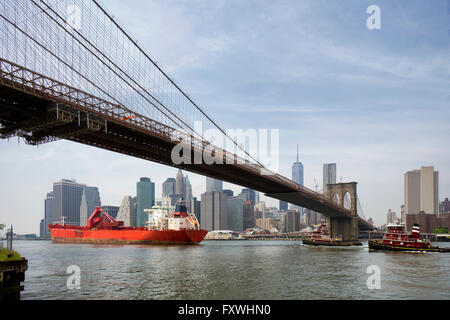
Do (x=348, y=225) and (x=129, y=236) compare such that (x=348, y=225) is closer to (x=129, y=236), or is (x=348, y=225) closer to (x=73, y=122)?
(x=129, y=236)

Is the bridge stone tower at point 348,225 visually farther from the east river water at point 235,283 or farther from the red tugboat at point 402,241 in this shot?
the east river water at point 235,283

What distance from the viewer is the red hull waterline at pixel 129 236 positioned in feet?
238

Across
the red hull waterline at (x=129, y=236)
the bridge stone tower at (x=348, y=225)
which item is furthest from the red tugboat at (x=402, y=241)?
the bridge stone tower at (x=348, y=225)

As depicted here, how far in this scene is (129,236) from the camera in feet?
256

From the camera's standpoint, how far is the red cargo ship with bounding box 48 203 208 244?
72875 mm

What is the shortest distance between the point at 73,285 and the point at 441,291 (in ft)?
63.3

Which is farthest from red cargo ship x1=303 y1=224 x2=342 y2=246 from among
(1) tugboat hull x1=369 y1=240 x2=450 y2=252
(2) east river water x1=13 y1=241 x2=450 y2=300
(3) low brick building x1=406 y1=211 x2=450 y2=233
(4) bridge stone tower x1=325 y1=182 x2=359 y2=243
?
(3) low brick building x1=406 y1=211 x2=450 y2=233

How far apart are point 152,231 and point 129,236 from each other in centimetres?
709

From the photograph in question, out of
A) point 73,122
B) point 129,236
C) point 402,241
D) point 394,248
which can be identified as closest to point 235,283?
point 73,122

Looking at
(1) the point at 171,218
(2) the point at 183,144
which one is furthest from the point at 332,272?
(1) the point at 171,218

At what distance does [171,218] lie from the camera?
76812mm

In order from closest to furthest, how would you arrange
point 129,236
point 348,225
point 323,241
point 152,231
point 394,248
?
point 394,248 < point 152,231 < point 129,236 < point 323,241 < point 348,225

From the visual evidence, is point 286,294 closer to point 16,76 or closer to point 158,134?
point 16,76

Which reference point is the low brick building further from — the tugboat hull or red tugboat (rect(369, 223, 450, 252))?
red tugboat (rect(369, 223, 450, 252))
